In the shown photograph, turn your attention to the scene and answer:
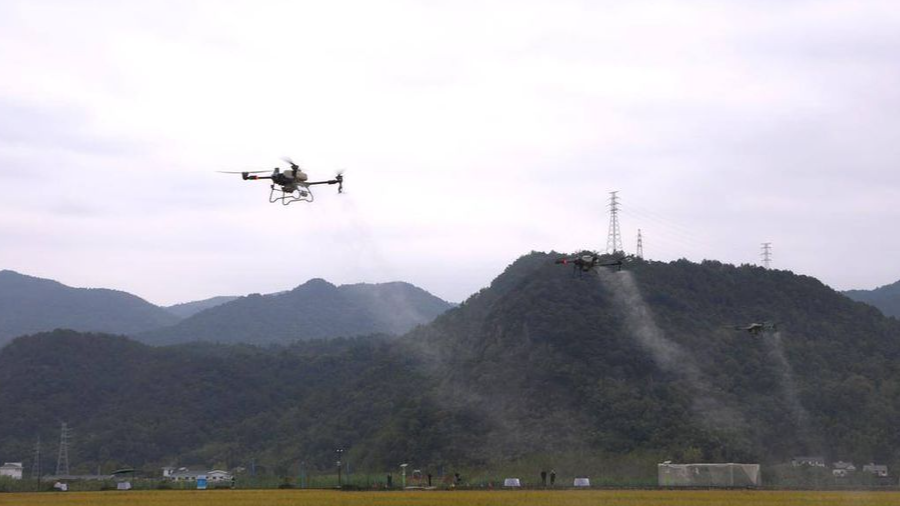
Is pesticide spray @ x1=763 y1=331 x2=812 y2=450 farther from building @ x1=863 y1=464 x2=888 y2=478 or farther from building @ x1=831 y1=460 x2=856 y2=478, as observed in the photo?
building @ x1=863 y1=464 x2=888 y2=478

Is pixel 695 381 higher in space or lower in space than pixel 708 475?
higher

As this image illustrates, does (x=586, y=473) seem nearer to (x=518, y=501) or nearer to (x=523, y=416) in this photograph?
(x=523, y=416)

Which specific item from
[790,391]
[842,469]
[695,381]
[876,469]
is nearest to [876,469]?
[876,469]

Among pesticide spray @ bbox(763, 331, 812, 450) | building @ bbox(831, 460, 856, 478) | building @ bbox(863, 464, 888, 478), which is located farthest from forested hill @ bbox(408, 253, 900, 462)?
building @ bbox(863, 464, 888, 478)

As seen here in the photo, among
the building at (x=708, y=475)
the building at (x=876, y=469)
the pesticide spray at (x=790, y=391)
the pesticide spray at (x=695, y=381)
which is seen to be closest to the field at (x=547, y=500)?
the building at (x=708, y=475)

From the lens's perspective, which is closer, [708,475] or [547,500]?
[547,500]

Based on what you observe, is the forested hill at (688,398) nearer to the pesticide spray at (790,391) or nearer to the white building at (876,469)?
the pesticide spray at (790,391)

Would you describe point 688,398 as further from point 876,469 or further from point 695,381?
point 876,469

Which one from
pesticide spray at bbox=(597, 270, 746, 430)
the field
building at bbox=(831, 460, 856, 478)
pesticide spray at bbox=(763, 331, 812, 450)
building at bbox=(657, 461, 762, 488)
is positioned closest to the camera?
the field

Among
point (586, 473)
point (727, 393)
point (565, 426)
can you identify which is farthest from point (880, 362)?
point (586, 473)

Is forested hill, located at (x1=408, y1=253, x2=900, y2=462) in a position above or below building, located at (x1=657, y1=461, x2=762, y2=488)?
above
